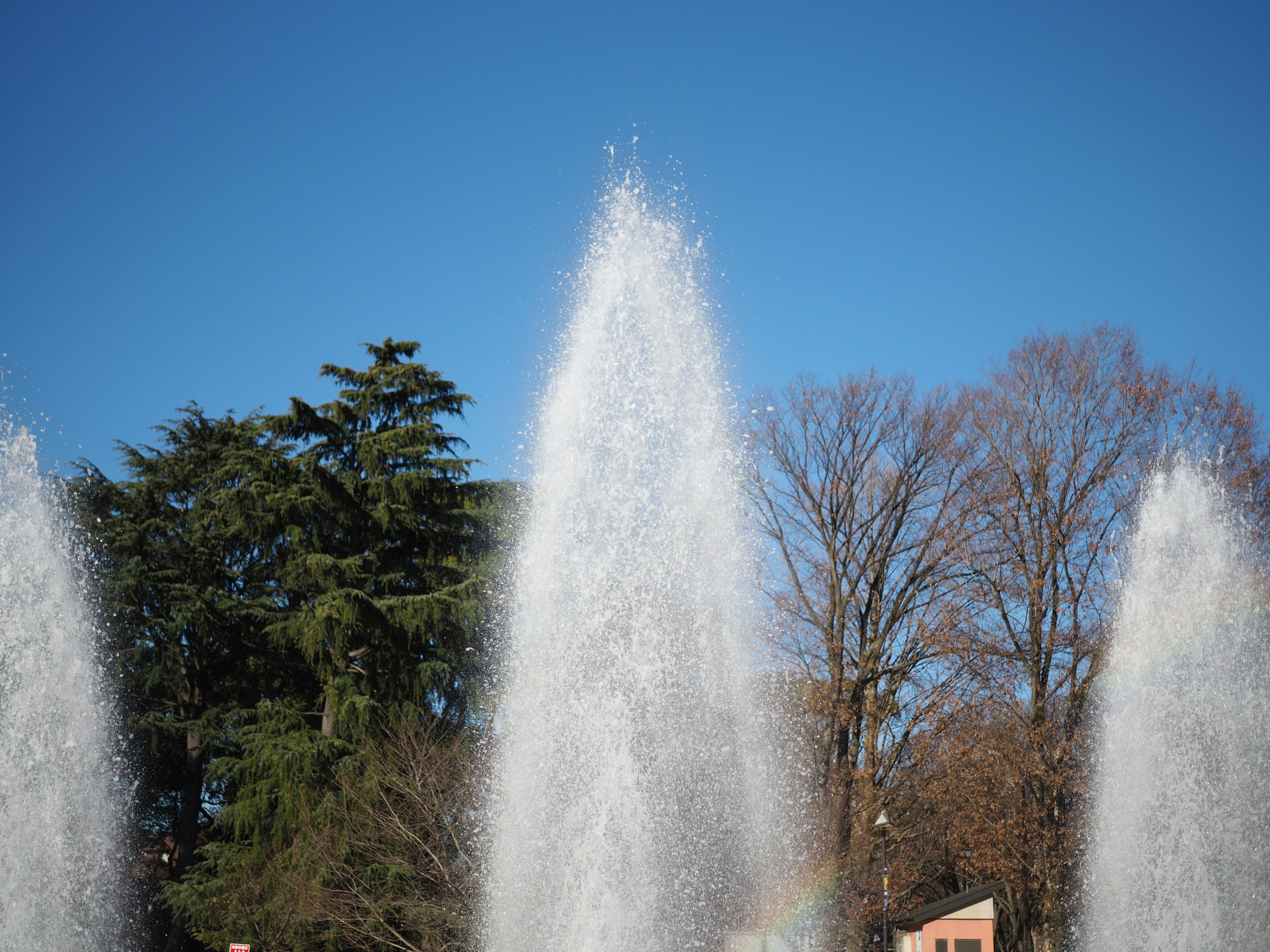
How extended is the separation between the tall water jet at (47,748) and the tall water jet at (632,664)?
837cm

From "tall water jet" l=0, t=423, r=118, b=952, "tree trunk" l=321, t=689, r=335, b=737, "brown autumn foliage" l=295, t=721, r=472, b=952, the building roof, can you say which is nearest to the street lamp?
"brown autumn foliage" l=295, t=721, r=472, b=952

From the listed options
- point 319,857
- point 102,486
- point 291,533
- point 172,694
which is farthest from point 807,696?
point 102,486

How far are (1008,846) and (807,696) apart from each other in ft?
17.5

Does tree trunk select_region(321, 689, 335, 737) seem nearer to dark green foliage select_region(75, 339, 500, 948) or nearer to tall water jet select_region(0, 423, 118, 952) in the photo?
dark green foliage select_region(75, 339, 500, 948)

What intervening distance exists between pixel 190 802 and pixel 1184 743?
26.8 metres

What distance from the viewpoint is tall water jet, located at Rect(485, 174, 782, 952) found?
13.0 m

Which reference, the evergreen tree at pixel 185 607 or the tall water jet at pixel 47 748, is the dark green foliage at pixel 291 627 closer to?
the evergreen tree at pixel 185 607

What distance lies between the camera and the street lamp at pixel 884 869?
22953 mm

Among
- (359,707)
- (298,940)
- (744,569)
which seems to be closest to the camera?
(744,569)

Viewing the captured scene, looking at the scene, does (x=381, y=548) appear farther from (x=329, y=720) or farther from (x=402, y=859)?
(x=402, y=859)

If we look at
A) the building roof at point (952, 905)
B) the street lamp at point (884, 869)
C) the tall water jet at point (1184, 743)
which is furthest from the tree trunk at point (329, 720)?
the building roof at point (952, 905)

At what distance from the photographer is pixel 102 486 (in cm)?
3288

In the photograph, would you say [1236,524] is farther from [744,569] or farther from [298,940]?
[298,940]

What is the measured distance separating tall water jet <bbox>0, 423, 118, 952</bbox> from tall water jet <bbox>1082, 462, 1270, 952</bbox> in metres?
18.2
